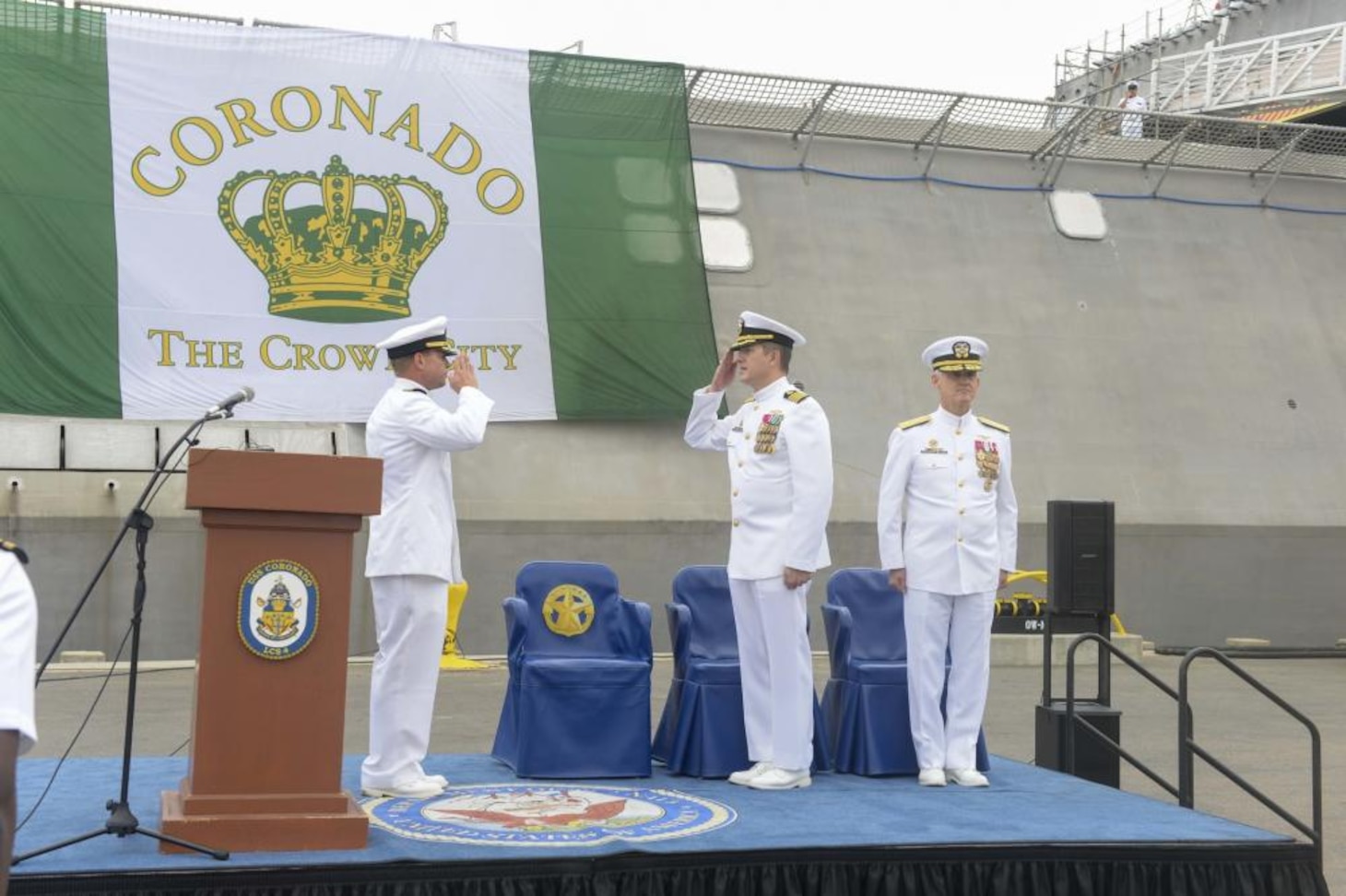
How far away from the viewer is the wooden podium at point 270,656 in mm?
4906

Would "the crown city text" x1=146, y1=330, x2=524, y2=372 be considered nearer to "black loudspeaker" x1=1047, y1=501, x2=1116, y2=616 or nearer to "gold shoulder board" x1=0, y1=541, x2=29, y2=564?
"black loudspeaker" x1=1047, y1=501, x2=1116, y2=616

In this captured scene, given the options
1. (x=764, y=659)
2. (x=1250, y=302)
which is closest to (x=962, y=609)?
(x=764, y=659)

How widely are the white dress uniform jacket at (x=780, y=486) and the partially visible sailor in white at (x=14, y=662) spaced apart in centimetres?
420

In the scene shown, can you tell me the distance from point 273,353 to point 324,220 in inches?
55.4

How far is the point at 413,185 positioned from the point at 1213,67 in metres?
14.5

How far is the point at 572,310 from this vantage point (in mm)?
15438

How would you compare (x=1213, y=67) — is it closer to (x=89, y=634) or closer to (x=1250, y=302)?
(x=1250, y=302)

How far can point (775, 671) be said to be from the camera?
21.6ft

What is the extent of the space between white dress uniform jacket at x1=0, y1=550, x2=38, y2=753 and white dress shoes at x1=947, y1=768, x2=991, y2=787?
16.3 ft

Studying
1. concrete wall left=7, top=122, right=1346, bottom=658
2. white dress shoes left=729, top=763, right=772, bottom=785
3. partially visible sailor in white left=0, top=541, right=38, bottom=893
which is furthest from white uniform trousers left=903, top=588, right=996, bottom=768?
concrete wall left=7, top=122, right=1346, bottom=658

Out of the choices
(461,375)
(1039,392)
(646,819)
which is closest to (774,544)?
(646,819)

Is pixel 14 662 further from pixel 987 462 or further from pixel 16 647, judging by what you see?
pixel 987 462

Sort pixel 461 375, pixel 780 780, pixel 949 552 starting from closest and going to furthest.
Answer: pixel 461 375 < pixel 780 780 < pixel 949 552

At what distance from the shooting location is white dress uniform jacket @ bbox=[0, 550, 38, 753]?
2.39 meters
